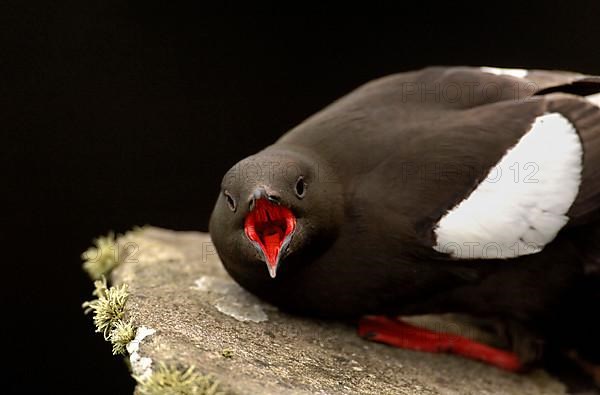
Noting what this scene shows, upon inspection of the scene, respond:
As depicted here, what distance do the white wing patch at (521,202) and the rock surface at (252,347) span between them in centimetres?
38

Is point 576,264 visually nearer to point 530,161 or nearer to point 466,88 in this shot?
point 530,161

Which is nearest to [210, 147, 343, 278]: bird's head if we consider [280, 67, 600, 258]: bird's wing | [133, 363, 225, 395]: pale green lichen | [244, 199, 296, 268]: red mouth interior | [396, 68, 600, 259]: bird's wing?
[244, 199, 296, 268]: red mouth interior

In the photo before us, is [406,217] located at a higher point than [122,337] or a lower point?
higher

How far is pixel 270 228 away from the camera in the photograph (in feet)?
7.30

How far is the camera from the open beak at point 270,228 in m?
2.13

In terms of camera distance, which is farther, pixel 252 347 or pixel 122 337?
pixel 252 347

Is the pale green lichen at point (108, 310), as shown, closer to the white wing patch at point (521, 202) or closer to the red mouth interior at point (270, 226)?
the red mouth interior at point (270, 226)

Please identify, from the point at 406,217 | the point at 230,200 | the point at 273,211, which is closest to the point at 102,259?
the point at 230,200

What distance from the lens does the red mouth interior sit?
2.15m

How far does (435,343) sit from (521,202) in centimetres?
57

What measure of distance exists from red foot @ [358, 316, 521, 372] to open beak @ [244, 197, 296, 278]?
1.52ft

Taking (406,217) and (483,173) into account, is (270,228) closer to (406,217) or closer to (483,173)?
(406,217)

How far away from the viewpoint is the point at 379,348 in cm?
241

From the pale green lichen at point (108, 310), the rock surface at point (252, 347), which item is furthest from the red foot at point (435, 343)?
the pale green lichen at point (108, 310)
